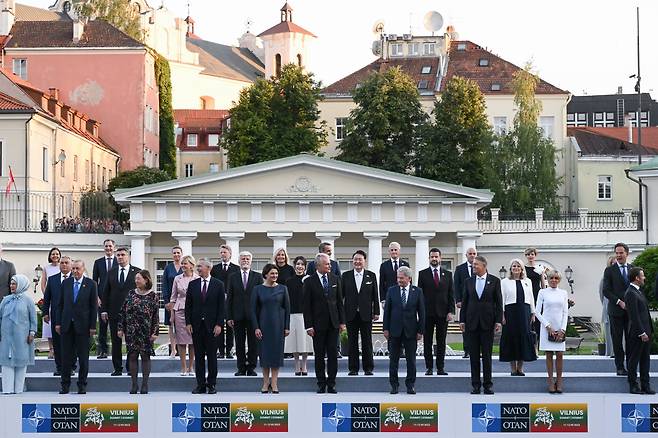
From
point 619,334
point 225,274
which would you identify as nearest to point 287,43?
point 225,274

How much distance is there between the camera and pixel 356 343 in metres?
24.2

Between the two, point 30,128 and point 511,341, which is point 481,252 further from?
point 511,341

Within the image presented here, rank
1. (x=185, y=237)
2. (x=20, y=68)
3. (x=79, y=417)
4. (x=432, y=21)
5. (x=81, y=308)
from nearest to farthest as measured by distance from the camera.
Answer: (x=79, y=417)
(x=81, y=308)
(x=185, y=237)
(x=20, y=68)
(x=432, y=21)

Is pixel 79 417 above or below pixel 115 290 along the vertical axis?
below

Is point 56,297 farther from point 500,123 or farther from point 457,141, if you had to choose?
point 500,123

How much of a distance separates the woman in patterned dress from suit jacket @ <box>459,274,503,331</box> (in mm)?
5073

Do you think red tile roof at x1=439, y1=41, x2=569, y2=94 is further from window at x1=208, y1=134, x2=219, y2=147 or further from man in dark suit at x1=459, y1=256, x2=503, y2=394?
man in dark suit at x1=459, y1=256, x2=503, y2=394

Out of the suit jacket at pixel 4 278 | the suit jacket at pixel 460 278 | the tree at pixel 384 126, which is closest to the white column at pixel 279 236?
the tree at pixel 384 126

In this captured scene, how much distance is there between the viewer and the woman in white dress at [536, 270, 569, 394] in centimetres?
2233

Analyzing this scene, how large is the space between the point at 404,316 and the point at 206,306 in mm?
Answer: 3184

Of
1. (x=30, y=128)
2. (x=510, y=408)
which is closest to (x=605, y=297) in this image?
(x=510, y=408)

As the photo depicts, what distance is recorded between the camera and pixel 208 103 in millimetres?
135750

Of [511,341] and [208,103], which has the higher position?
[208,103]

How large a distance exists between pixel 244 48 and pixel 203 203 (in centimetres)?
10317
